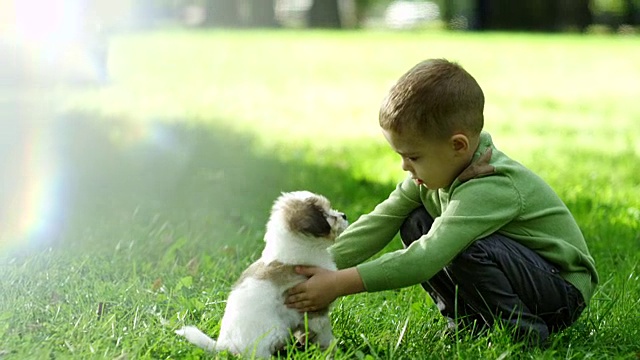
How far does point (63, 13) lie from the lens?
44.8 ft

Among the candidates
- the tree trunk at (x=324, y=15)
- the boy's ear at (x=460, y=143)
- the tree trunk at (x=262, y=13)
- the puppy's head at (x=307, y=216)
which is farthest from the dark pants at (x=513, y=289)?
the tree trunk at (x=324, y=15)

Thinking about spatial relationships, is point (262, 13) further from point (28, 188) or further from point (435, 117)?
point (435, 117)

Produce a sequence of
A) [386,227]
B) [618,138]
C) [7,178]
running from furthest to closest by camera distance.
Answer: [618,138], [7,178], [386,227]

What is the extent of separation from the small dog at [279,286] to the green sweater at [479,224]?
188 millimetres

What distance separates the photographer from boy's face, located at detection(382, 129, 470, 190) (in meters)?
3.47

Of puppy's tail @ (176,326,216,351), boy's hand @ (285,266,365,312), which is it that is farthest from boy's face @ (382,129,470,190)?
puppy's tail @ (176,326,216,351)

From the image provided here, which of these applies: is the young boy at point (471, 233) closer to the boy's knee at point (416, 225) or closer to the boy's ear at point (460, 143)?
the boy's ear at point (460, 143)

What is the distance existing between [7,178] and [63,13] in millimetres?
6444

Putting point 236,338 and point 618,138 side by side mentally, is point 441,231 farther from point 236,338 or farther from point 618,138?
point 618,138

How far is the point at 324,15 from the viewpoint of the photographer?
33.8 meters

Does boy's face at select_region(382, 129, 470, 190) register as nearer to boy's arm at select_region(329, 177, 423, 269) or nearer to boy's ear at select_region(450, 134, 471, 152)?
boy's ear at select_region(450, 134, 471, 152)

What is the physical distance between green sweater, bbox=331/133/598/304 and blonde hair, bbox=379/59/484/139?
180 mm

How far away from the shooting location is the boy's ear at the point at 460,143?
345 cm

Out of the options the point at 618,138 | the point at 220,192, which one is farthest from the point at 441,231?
the point at 618,138
